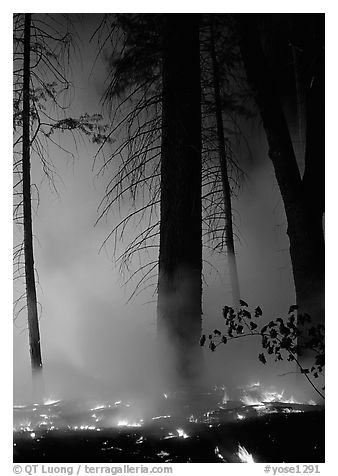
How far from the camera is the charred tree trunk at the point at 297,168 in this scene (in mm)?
3521

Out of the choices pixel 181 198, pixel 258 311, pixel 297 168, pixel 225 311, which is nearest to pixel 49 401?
pixel 225 311

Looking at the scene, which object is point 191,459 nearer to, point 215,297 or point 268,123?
point 215,297

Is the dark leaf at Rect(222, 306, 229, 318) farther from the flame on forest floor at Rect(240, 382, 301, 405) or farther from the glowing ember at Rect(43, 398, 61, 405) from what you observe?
the glowing ember at Rect(43, 398, 61, 405)

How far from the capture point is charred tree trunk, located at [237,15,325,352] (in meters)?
3.52

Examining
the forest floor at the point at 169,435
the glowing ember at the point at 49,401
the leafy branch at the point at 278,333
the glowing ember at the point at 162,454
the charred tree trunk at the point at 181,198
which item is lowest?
the glowing ember at the point at 162,454

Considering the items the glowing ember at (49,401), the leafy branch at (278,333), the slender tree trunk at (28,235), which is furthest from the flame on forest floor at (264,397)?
the slender tree trunk at (28,235)

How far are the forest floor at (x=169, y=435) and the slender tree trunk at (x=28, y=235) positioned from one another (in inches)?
12.8

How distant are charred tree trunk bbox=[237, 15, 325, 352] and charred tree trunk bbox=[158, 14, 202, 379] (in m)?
0.36

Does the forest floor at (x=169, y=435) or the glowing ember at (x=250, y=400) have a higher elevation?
the glowing ember at (x=250, y=400)

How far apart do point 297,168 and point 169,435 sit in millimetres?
1631

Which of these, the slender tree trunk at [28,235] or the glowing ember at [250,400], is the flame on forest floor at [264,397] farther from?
the slender tree trunk at [28,235]

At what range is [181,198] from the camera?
3.79 m

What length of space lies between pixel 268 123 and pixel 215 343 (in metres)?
1.29
